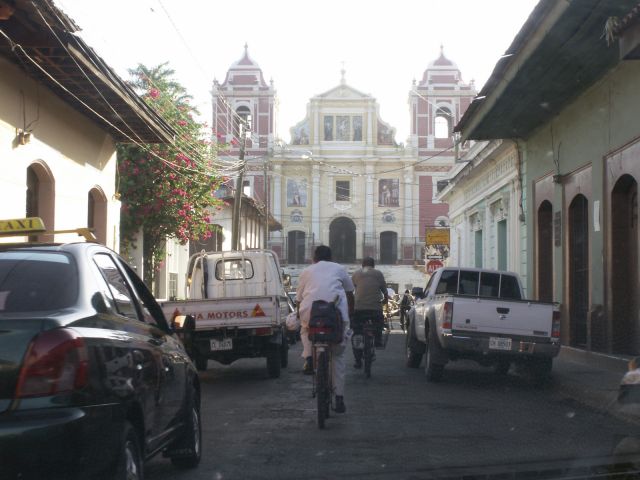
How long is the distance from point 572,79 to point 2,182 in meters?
9.15

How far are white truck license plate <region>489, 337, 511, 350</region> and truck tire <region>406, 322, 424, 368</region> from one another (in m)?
2.60

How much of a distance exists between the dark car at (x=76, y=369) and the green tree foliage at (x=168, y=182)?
752 inches

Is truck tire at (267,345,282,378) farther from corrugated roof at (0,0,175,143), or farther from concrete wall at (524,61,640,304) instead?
concrete wall at (524,61,640,304)

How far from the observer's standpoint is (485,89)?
17.0 m

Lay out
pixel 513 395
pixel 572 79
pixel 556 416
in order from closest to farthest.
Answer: pixel 556 416 < pixel 513 395 < pixel 572 79

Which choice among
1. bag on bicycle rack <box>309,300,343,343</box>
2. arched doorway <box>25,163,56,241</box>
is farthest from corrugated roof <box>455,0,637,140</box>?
arched doorway <box>25,163,56,241</box>

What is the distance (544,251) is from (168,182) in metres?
10.5

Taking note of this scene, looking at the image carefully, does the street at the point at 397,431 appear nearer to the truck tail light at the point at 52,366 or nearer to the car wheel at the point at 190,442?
the car wheel at the point at 190,442

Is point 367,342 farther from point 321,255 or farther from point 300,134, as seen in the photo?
point 300,134

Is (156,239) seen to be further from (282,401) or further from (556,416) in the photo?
(556,416)

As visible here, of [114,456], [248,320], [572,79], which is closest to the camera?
[114,456]

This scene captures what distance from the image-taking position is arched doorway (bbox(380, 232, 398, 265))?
6719 cm

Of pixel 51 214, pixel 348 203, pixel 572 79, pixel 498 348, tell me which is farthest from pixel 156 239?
pixel 348 203

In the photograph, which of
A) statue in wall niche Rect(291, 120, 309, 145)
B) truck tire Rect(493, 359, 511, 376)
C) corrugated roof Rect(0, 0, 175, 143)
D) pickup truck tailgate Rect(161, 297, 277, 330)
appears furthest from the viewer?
statue in wall niche Rect(291, 120, 309, 145)
